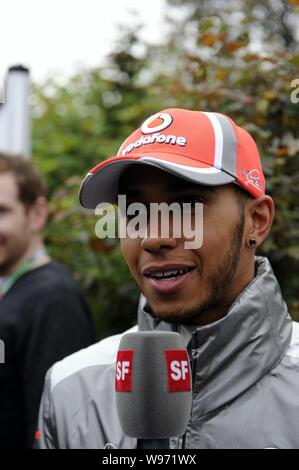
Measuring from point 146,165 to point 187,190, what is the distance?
0.46ft

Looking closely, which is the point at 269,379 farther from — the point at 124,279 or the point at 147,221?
the point at 124,279

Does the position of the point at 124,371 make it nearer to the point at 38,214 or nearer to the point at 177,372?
the point at 177,372

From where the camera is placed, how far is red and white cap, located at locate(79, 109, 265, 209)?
191 centimetres

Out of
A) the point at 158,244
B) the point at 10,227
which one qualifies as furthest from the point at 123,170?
the point at 10,227

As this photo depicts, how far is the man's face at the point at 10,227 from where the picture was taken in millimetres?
3670

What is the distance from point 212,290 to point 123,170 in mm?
429

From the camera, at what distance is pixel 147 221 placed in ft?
6.35

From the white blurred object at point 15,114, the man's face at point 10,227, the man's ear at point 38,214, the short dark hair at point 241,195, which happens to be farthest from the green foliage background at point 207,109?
the short dark hair at point 241,195

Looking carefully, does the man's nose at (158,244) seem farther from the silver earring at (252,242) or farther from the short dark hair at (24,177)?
the short dark hair at (24,177)

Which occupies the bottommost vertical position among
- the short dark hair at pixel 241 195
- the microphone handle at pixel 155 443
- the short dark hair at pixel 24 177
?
the microphone handle at pixel 155 443

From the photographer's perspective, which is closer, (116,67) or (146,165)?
(146,165)

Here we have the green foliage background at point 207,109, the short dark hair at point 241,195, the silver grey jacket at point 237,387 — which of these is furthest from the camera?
the green foliage background at point 207,109

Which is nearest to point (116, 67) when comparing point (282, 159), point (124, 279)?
point (124, 279)
